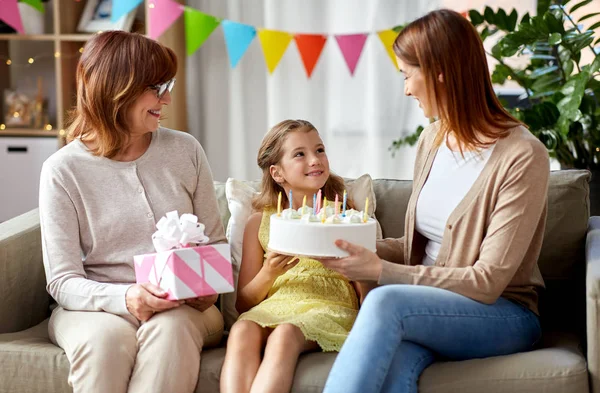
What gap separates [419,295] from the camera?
1.83 metres

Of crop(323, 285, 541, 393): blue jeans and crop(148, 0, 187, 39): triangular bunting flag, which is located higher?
crop(148, 0, 187, 39): triangular bunting flag

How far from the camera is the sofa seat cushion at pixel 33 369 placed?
2.00 m

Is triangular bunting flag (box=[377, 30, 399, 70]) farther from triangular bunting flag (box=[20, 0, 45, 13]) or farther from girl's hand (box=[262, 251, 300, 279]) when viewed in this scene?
girl's hand (box=[262, 251, 300, 279])

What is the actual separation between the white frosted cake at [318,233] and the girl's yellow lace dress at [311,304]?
0.20 meters

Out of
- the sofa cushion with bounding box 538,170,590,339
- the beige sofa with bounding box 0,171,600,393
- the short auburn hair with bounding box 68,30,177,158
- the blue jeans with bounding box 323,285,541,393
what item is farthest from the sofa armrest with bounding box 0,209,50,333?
the sofa cushion with bounding box 538,170,590,339

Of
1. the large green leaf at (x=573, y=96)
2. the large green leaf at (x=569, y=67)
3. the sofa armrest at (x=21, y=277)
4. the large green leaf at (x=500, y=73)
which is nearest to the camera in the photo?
the sofa armrest at (x=21, y=277)

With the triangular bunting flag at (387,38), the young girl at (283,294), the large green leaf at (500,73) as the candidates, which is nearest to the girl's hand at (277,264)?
the young girl at (283,294)

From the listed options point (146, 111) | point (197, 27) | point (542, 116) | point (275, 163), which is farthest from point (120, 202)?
point (197, 27)

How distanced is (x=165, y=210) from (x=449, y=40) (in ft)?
2.69

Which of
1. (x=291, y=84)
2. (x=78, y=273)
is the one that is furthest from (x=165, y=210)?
(x=291, y=84)

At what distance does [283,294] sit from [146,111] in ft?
1.91

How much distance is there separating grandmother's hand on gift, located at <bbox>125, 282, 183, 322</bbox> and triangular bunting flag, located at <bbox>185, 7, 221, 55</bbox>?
7.05 ft

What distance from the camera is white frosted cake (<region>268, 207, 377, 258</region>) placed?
74.2 inches

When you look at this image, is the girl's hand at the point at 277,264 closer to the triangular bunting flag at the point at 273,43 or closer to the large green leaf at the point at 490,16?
the large green leaf at the point at 490,16
